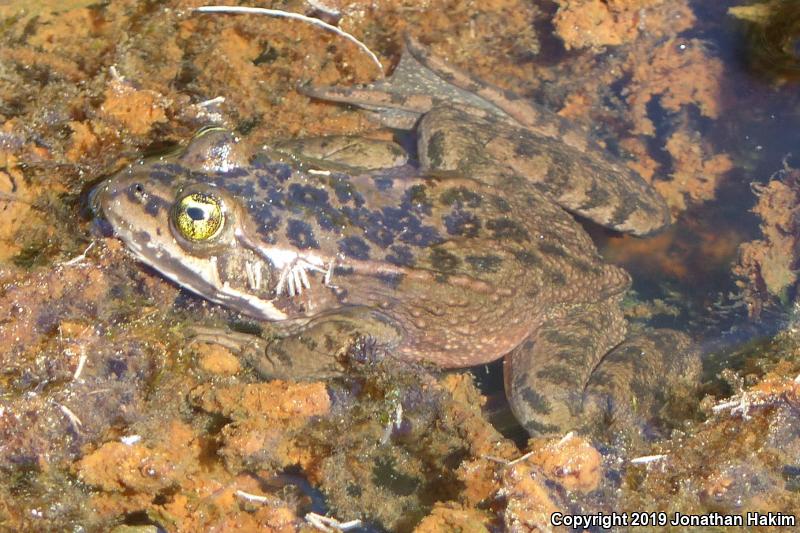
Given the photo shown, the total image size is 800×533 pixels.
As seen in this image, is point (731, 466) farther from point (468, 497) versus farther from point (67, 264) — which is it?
point (67, 264)

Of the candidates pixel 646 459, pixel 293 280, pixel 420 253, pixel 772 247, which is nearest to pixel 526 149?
pixel 420 253

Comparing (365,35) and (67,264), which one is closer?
(67,264)

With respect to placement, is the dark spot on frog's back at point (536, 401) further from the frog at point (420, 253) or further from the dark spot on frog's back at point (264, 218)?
the dark spot on frog's back at point (264, 218)

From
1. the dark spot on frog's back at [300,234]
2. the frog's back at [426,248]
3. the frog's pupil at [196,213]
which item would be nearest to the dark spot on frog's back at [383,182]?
the frog's back at [426,248]

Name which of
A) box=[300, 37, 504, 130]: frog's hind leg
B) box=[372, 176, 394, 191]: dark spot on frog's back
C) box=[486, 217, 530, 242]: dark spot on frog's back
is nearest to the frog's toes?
box=[372, 176, 394, 191]: dark spot on frog's back

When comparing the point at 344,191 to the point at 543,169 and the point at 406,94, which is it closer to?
the point at 406,94

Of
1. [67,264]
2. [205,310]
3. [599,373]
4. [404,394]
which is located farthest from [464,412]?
[67,264]

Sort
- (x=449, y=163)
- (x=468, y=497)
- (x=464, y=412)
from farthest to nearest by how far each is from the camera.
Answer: (x=449, y=163)
(x=464, y=412)
(x=468, y=497)
